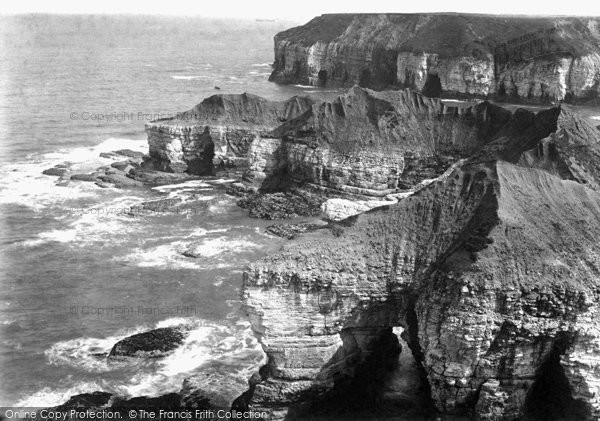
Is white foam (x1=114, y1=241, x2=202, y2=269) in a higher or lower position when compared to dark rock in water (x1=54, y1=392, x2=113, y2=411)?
higher

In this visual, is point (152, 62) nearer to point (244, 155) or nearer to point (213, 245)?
point (244, 155)

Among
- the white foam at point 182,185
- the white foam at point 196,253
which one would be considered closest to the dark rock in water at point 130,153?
the white foam at point 182,185

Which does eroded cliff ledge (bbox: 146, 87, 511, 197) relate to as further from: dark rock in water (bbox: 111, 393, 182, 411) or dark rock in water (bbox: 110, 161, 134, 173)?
dark rock in water (bbox: 111, 393, 182, 411)

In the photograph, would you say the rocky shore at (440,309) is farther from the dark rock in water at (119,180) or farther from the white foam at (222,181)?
the dark rock in water at (119,180)

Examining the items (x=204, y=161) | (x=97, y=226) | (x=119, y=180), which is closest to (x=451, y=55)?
(x=204, y=161)

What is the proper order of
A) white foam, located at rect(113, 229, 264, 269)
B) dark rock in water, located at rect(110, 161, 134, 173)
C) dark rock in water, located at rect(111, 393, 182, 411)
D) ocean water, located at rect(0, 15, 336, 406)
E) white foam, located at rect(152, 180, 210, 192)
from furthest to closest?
dark rock in water, located at rect(110, 161, 134, 173) < white foam, located at rect(152, 180, 210, 192) < white foam, located at rect(113, 229, 264, 269) < ocean water, located at rect(0, 15, 336, 406) < dark rock in water, located at rect(111, 393, 182, 411)

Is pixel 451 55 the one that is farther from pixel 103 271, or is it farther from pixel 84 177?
pixel 103 271

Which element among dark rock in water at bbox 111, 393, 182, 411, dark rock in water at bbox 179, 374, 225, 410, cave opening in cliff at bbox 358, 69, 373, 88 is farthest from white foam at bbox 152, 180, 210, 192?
cave opening in cliff at bbox 358, 69, 373, 88
